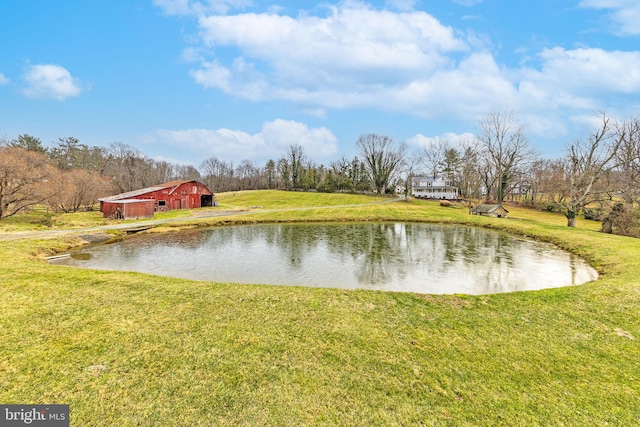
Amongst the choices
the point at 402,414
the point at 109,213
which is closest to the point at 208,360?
the point at 402,414

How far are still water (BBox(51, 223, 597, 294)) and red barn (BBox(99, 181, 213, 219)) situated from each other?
11325 mm

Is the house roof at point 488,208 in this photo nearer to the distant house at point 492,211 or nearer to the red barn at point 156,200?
the distant house at point 492,211

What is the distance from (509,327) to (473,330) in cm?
96

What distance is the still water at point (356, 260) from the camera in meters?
11.6

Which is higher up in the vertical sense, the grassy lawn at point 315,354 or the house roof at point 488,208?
the house roof at point 488,208

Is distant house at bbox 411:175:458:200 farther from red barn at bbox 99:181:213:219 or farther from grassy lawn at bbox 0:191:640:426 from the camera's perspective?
grassy lawn at bbox 0:191:640:426

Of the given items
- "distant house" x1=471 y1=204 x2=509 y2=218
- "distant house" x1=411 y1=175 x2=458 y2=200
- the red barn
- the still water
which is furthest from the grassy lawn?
"distant house" x1=411 y1=175 x2=458 y2=200

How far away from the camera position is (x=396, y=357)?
214 inches

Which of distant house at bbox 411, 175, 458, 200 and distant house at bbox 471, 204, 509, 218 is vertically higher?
distant house at bbox 411, 175, 458, 200

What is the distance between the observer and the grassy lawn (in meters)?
4.15

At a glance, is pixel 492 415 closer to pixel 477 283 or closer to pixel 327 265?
pixel 477 283

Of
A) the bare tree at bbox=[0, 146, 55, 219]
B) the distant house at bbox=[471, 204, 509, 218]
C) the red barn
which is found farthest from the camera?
the distant house at bbox=[471, 204, 509, 218]

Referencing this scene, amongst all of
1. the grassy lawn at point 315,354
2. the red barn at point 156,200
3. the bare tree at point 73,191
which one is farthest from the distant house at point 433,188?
the grassy lawn at point 315,354

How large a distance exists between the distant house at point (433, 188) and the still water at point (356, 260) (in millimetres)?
47668
